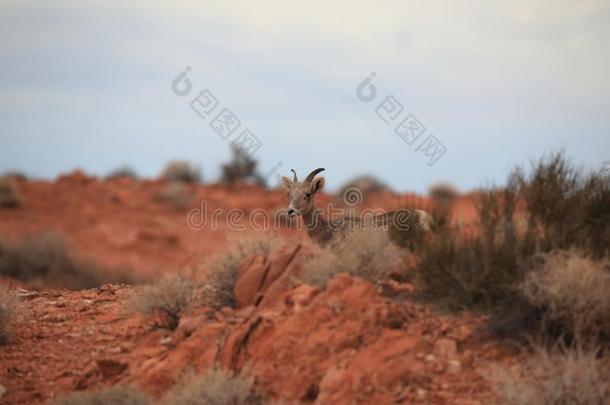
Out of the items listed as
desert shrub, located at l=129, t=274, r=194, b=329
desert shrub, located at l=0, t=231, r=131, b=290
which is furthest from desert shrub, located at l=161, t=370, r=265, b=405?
desert shrub, located at l=0, t=231, r=131, b=290

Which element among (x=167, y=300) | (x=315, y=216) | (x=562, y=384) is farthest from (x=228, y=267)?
(x=562, y=384)

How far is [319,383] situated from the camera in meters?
6.95

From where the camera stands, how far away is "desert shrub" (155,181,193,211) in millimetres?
30605

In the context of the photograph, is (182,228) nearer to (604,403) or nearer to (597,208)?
(597,208)

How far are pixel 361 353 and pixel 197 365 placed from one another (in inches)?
65.6

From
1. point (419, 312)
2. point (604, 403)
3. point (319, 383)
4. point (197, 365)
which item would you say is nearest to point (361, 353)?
point (319, 383)

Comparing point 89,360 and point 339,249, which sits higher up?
point 339,249

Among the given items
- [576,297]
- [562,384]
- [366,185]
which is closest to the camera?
[562,384]

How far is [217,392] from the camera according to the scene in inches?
264

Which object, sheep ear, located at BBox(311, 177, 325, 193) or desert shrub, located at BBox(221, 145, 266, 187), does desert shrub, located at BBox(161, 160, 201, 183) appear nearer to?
desert shrub, located at BBox(221, 145, 266, 187)

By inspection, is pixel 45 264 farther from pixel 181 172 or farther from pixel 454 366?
pixel 454 366

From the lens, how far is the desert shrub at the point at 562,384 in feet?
20.2

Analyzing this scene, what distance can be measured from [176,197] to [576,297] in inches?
999

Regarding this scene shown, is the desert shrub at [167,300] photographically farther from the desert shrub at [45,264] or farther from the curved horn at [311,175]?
the desert shrub at [45,264]
